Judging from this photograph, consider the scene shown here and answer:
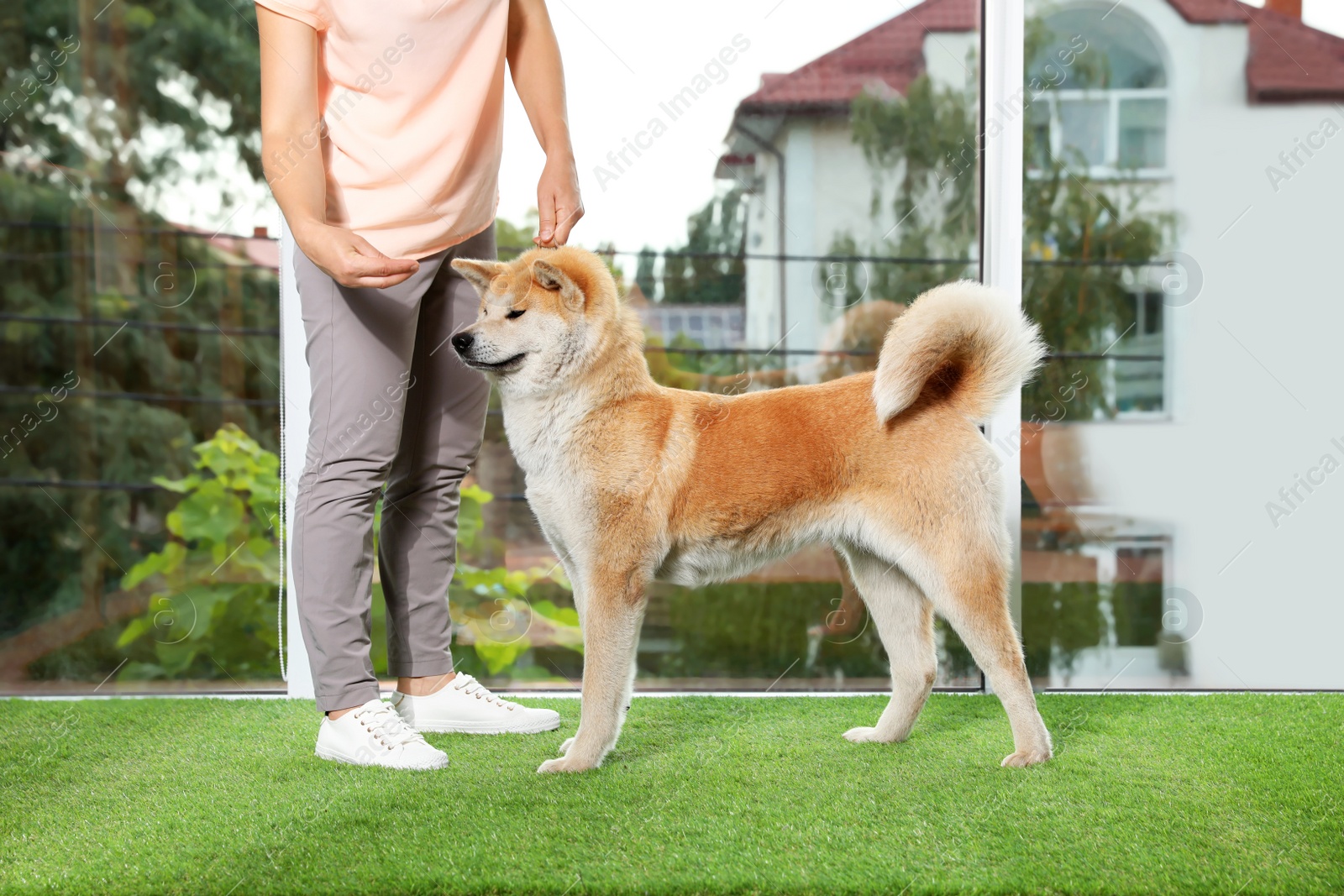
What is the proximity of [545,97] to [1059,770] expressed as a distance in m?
1.63

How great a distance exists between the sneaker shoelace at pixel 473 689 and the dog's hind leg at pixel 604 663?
1.16ft

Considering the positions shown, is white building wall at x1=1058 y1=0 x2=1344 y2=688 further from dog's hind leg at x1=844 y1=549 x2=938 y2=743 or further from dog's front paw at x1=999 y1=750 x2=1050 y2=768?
dog's front paw at x1=999 y1=750 x2=1050 y2=768

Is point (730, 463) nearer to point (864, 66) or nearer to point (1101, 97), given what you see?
point (864, 66)

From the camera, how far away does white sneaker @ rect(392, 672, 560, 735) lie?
1.96 metres

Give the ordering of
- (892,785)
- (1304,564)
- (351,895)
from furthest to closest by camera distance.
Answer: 1. (1304,564)
2. (892,785)
3. (351,895)

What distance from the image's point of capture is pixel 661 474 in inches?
67.8

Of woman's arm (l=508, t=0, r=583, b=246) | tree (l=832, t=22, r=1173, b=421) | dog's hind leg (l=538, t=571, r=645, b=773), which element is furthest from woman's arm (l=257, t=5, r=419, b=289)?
tree (l=832, t=22, r=1173, b=421)

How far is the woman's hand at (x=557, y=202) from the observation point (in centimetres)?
188

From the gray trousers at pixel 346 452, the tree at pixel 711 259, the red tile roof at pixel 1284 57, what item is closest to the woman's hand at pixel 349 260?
the gray trousers at pixel 346 452

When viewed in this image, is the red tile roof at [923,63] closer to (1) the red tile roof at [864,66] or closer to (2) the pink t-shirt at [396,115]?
(1) the red tile roof at [864,66]

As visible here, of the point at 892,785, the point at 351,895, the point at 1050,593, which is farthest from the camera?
the point at 1050,593

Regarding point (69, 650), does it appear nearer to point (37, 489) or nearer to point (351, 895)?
point (37, 489)

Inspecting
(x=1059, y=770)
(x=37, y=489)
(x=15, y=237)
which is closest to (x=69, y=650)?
(x=37, y=489)

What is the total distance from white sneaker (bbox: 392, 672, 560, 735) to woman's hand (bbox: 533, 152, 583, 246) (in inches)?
36.9
